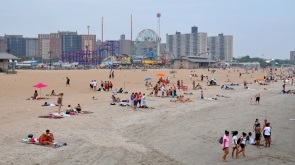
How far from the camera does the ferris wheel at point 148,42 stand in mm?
117875

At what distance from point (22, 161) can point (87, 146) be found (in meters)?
2.45

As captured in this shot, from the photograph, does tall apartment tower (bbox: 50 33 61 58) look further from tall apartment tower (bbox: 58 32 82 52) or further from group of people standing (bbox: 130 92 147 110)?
group of people standing (bbox: 130 92 147 110)

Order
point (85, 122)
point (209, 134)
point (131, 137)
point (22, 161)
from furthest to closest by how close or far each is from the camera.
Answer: point (85, 122) < point (209, 134) < point (131, 137) < point (22, 161)

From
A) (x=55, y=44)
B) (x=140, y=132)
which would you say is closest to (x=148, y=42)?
(x=55, y=44)

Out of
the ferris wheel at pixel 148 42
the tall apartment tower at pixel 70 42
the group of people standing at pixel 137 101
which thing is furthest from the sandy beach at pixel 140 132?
the tall apartment tower at pixel 70 42

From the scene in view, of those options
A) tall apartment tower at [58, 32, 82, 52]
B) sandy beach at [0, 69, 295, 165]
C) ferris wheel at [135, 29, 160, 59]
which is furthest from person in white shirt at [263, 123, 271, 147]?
tall apartment tower at [58, 32, 82, 52]

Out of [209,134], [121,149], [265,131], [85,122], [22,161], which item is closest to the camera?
[22,161]

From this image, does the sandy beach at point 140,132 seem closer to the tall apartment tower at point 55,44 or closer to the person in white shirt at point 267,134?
the person in white shirt at point 267,134

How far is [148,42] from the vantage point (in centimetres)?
12125

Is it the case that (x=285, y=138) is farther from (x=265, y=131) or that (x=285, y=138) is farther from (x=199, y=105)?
(x=199, y=105)

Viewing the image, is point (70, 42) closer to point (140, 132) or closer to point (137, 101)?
point (137, 101)

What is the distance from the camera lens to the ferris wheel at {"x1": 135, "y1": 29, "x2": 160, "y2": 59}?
11788 cm

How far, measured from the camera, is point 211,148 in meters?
12.9

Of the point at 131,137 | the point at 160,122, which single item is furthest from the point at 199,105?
the point at 131,137
